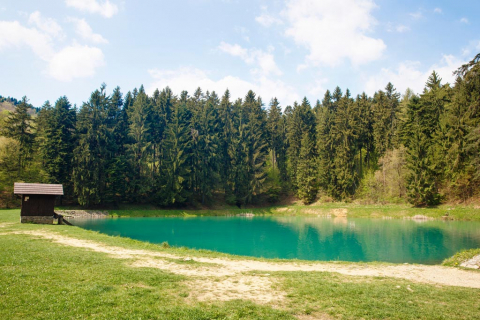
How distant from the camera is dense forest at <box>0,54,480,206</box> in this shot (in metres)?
43.8

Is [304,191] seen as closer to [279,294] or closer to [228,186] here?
[228,186]

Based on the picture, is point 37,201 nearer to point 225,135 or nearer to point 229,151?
point 229,151

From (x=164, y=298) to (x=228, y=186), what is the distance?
165 ft

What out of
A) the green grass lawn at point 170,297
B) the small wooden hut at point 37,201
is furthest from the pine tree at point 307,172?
the green grass lawn at point 170,297

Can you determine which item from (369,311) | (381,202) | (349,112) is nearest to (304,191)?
(381,202)

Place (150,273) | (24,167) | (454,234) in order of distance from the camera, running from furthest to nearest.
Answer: (24,167)
(454,234)
(150,273)

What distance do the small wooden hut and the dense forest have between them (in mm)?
20557

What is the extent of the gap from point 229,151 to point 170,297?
51.4 meters

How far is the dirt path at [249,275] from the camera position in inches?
301

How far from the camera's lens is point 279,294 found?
7586 millimetres

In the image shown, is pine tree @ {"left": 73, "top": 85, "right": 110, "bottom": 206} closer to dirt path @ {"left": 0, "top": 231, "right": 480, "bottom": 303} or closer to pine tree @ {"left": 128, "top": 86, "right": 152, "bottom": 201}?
pine tree @ {"left": 128, "top": 86, "right": 152, "bottom": 201}

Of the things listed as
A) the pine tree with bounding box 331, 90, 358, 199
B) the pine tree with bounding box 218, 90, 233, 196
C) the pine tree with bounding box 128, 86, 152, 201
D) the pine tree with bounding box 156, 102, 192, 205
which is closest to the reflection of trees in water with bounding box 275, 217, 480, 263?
the pine tree with bounding box 331, 90, 358, 199

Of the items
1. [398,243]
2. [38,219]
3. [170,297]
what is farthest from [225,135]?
[170,297]

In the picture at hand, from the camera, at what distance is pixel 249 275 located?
9695 millimetres
